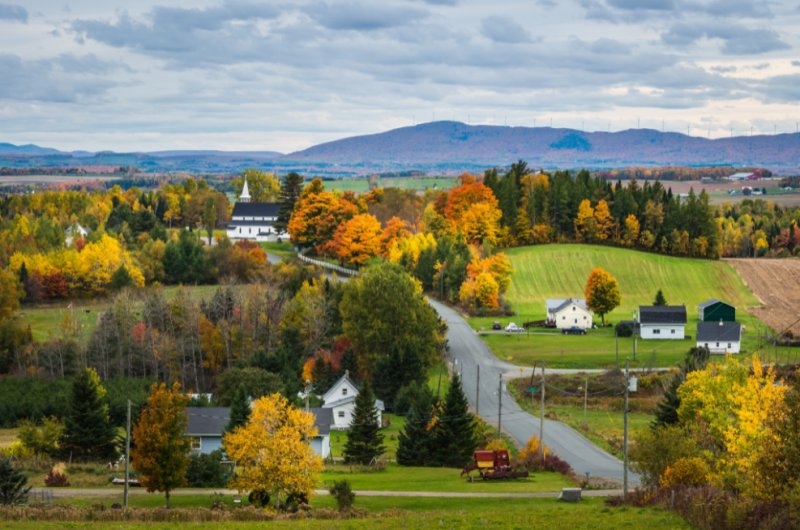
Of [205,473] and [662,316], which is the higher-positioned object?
[205,473]

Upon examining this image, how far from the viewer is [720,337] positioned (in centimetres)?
8962

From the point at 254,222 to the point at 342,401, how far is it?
8725 centimetres

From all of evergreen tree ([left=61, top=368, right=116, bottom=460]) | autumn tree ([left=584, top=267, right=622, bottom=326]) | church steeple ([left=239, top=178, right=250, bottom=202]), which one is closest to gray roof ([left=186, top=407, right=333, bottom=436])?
evergreen tree ([left=61, top=368, right=116, bottom=460])

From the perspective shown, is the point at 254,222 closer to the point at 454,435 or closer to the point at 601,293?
the point at 601,293

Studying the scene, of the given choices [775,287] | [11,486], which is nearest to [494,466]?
[11,486]

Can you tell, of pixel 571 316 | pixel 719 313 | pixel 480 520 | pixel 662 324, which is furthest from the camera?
pixel 719 313

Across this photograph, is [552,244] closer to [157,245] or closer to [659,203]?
[659,203]

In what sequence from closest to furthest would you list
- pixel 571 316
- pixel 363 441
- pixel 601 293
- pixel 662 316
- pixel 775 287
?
1. pixel 363 441
2. pixel 662 316
3. pixel 571 316
4. pixel 601 293
5. pixel 775 287

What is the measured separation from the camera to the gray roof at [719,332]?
89.3 metres

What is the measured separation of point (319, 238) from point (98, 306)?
102ft

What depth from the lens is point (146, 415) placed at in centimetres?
4356

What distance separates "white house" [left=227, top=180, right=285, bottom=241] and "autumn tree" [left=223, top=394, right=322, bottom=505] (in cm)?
10961

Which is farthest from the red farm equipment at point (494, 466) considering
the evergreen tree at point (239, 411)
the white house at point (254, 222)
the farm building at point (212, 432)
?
the white house at point (254, 222)

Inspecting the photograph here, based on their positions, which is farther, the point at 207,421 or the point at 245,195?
the point at 245,195
